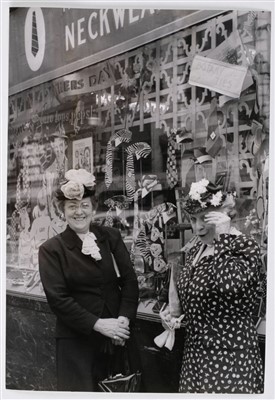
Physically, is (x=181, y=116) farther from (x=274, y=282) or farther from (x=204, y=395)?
(x=204, y=395)

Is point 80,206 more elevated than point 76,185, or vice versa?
point 76,185

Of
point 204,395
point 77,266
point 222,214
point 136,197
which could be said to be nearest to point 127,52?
point 136,197

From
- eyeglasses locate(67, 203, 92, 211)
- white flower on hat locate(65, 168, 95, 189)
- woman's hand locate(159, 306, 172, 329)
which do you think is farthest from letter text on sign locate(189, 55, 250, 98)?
woman's hand locate(159, 306, 172, 329)

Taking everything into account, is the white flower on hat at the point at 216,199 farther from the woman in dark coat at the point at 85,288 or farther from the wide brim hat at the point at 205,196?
the woman in dark coat at the point at 85,288

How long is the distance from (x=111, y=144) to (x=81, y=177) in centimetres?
26

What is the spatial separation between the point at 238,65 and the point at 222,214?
0.84 meters

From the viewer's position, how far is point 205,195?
2664 mm

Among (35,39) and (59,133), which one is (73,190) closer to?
(59,133)

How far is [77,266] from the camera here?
2.70 metres

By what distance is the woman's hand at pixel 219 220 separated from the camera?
261 centimetres

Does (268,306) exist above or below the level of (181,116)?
below

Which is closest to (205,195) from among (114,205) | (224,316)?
(114,205)

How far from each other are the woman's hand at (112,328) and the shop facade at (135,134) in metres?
0.09

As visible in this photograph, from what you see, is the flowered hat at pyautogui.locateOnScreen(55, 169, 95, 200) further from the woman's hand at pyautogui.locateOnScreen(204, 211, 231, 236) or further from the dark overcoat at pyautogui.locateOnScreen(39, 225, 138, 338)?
the woman's hand at pyautogui.locateOnScreen(204, 211, 231, 236)
